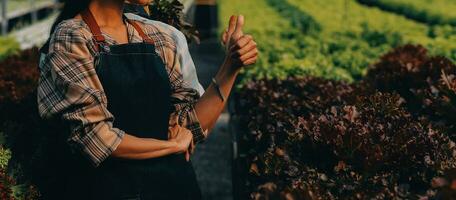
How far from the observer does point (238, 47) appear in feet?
10.4

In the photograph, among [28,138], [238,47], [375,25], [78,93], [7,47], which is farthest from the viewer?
[375,25]

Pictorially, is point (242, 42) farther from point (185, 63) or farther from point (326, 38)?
point (326, 38)

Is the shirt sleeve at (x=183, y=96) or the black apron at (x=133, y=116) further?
the shirt sleeve at (x=183, y=96)

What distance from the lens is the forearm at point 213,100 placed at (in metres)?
3.34

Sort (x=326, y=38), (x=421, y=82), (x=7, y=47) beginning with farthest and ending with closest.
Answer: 1. (x=326, y=38)
2. (x=7, y=47)
3. (x=421, y=82)

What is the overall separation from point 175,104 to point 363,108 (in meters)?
1.64

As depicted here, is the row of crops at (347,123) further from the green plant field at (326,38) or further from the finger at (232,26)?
the finger at (232,26)

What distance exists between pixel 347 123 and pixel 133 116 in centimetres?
148

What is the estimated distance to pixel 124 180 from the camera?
3.13 meters

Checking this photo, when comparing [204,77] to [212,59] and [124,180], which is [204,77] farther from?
[124,180]

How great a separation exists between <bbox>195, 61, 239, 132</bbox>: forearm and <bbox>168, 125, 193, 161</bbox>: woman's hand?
108 mm

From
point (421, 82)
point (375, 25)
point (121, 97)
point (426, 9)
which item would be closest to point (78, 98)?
point (121, 97)

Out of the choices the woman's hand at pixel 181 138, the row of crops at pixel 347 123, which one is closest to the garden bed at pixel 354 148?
the row of crops at pixel 347 123

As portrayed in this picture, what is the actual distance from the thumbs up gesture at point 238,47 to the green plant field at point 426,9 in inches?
448
